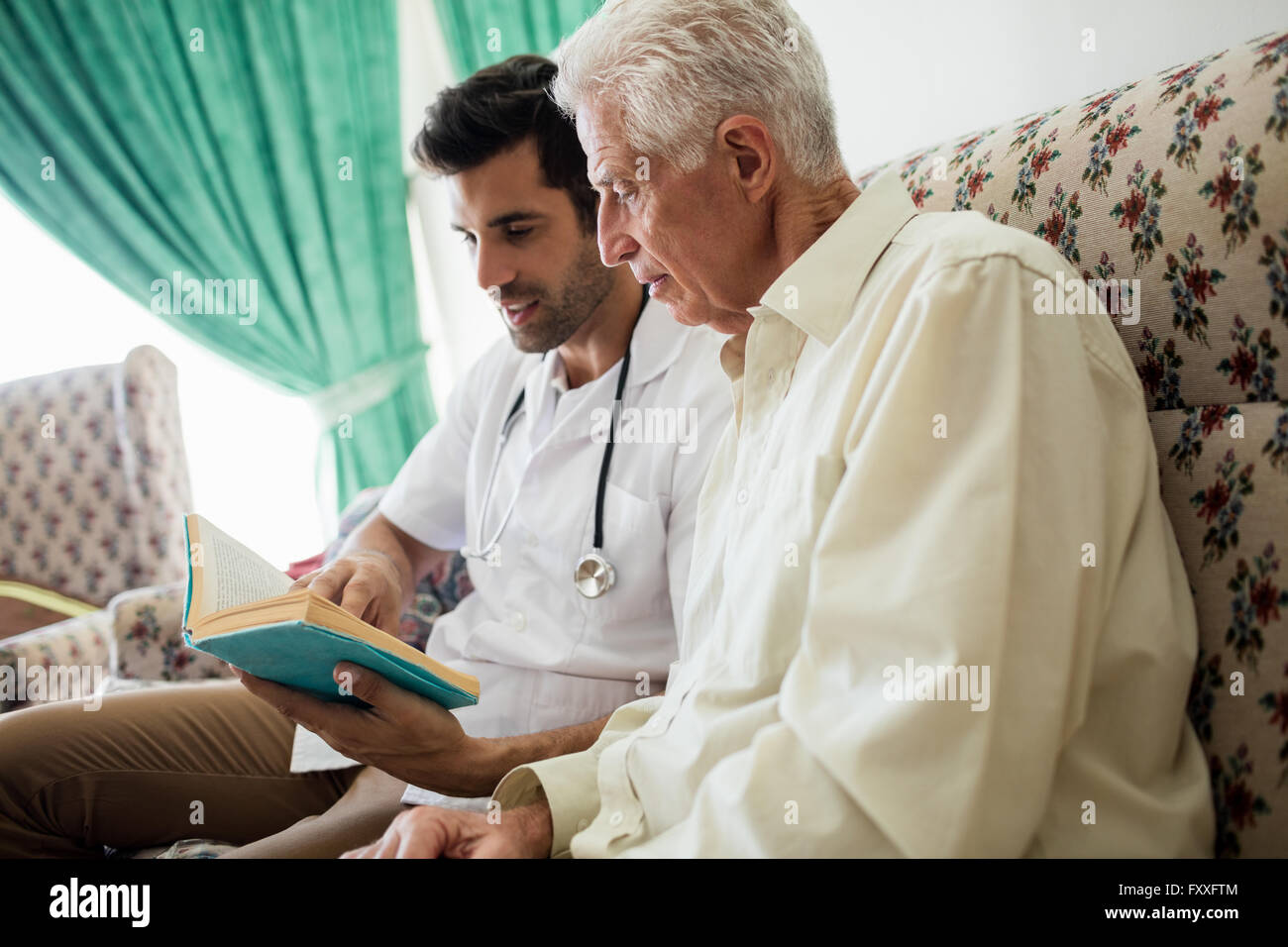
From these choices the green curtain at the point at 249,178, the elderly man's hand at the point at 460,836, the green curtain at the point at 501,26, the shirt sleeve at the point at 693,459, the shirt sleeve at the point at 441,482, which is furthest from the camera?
the green curtain at the point at 249,178

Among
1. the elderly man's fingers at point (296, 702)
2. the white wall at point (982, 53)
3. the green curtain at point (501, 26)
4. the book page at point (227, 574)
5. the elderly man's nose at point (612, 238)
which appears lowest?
the elderly man's fingers at point (296, 702)

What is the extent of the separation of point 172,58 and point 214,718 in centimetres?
272

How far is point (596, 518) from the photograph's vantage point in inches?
52.6

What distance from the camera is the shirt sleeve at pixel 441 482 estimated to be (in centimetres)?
169

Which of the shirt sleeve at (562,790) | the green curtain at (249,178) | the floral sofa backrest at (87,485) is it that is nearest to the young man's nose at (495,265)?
the shirt sleeve at (562,790)

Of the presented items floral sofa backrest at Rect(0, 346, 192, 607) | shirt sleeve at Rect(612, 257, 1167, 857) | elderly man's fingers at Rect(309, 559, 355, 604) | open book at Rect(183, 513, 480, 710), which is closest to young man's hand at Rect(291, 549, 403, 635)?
elderly man's fingers at Rect(309, 559, 355, 604)

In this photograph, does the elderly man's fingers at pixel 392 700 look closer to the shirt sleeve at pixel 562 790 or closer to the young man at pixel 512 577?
the young man at pixel 512 577

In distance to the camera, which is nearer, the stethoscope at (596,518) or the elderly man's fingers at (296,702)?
the elderly man's fingers at (296,702)

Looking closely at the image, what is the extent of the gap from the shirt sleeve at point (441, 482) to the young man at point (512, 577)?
0.08 metres

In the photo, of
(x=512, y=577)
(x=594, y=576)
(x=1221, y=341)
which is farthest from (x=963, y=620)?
(x=512, y=577)

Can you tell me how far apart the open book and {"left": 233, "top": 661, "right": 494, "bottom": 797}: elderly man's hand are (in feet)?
0.05

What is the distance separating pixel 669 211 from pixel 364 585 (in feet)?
2.59

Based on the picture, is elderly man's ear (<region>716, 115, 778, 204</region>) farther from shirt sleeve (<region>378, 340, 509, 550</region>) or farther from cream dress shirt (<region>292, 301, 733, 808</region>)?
shirt sleeve (<region>378, 340, 509, 550</region>)

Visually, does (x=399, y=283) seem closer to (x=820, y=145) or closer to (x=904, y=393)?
(x=820, y=145)
